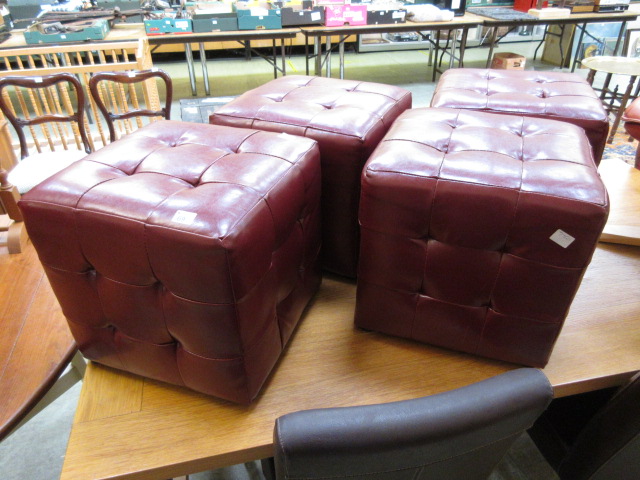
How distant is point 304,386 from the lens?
110 centimetres

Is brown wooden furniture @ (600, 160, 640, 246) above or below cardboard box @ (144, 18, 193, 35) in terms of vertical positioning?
below

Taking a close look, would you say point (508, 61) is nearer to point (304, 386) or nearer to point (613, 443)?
point (613, 443)

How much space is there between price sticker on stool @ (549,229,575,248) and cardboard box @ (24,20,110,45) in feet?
13.5

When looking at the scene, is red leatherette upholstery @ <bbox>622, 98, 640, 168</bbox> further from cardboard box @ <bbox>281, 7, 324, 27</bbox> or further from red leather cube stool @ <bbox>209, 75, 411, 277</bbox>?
cardboard box @ <bbox>281, 7, 324, 27</bbox>

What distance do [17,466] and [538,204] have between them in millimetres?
1853

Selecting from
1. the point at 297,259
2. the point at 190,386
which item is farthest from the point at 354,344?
the point at 190,386

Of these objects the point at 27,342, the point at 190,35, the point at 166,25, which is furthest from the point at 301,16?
the point at 27,342

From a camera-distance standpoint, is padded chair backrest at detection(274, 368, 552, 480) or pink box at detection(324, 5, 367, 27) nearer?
padded chair backrest at detection(274, 368, 552, 480)

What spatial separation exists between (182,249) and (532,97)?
1.39 meters

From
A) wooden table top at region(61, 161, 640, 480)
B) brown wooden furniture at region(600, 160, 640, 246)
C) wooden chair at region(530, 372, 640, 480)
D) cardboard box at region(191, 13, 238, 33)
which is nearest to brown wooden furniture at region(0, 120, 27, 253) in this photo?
wooden table top at region(61, 161, 640, 480)

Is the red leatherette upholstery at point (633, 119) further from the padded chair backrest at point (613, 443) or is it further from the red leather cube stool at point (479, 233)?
the padded chair backrest at point (613, 443)

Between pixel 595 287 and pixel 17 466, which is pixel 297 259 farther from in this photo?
pixel 17 466

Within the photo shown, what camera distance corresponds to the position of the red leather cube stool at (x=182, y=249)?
2.60 ft

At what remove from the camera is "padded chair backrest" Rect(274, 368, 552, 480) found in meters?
0.57
